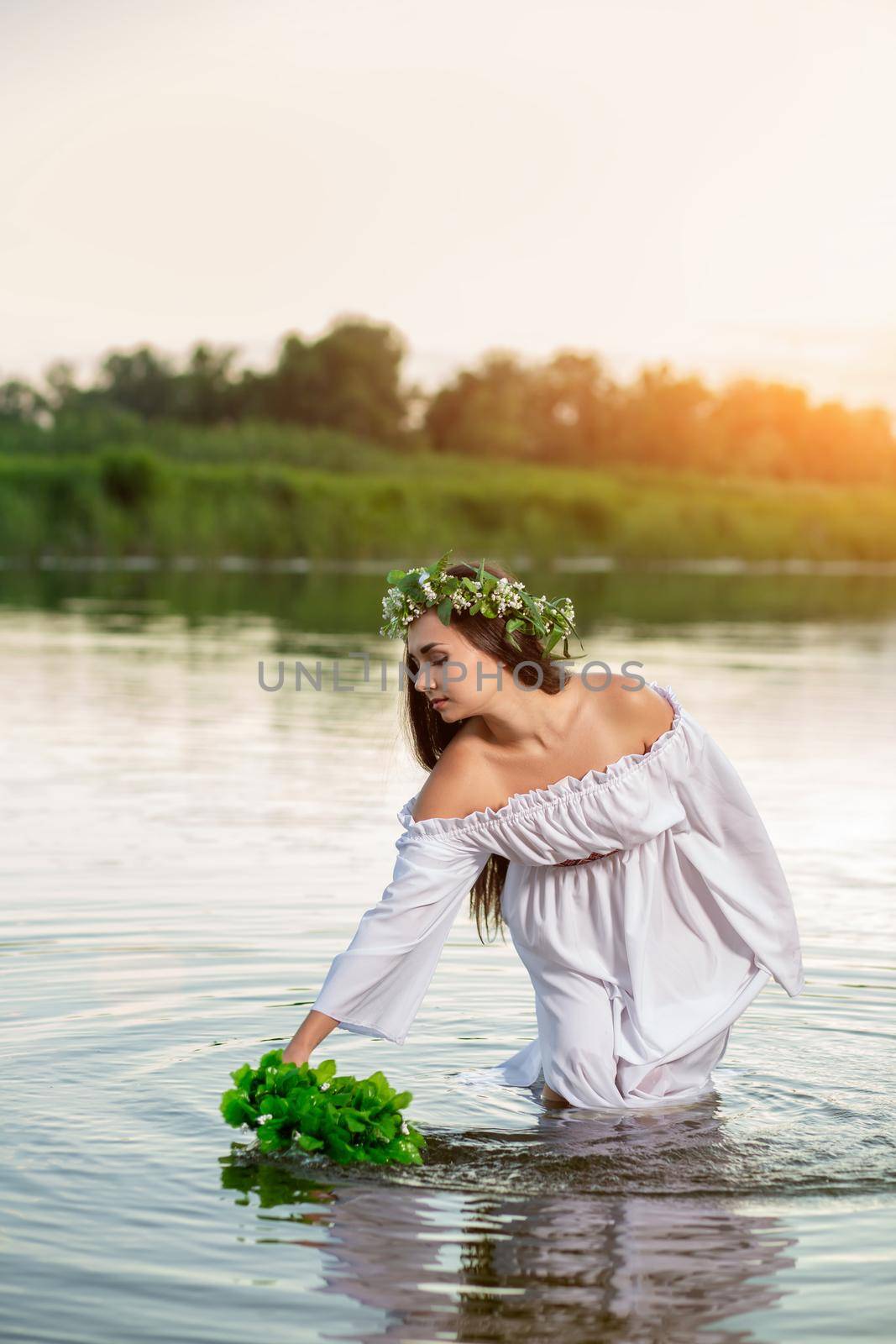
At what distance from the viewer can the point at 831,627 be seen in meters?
31.3

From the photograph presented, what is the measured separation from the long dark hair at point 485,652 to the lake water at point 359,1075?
36.0 inches

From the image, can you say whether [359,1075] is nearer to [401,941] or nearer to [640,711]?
[401,941]

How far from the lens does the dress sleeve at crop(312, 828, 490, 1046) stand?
5.64 m

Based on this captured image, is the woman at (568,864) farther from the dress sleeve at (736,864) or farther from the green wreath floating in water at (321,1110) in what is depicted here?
the green wreath floating in water at (321,1110)

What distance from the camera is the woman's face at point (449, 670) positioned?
18.2 feet

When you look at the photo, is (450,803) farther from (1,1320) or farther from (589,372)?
(589,372)

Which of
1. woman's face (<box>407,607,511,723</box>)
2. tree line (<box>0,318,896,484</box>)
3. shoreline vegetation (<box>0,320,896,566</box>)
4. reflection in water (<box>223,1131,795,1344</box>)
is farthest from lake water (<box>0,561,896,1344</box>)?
tree line (<box>0,318,896,484</box>)

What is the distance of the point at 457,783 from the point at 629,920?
73 centimetres

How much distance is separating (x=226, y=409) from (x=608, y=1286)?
→ 9024 centimetres

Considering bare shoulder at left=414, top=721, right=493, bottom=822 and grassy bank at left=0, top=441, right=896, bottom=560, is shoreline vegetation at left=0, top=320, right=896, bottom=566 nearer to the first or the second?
grassy bank at left=0, top=441, right=896, bottom=560

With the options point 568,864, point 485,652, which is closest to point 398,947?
point 568,864

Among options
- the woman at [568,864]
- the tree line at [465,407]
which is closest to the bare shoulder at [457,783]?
the woman at [568,864]

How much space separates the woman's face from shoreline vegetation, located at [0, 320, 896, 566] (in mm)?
39561

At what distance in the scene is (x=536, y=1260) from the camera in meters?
4.79
